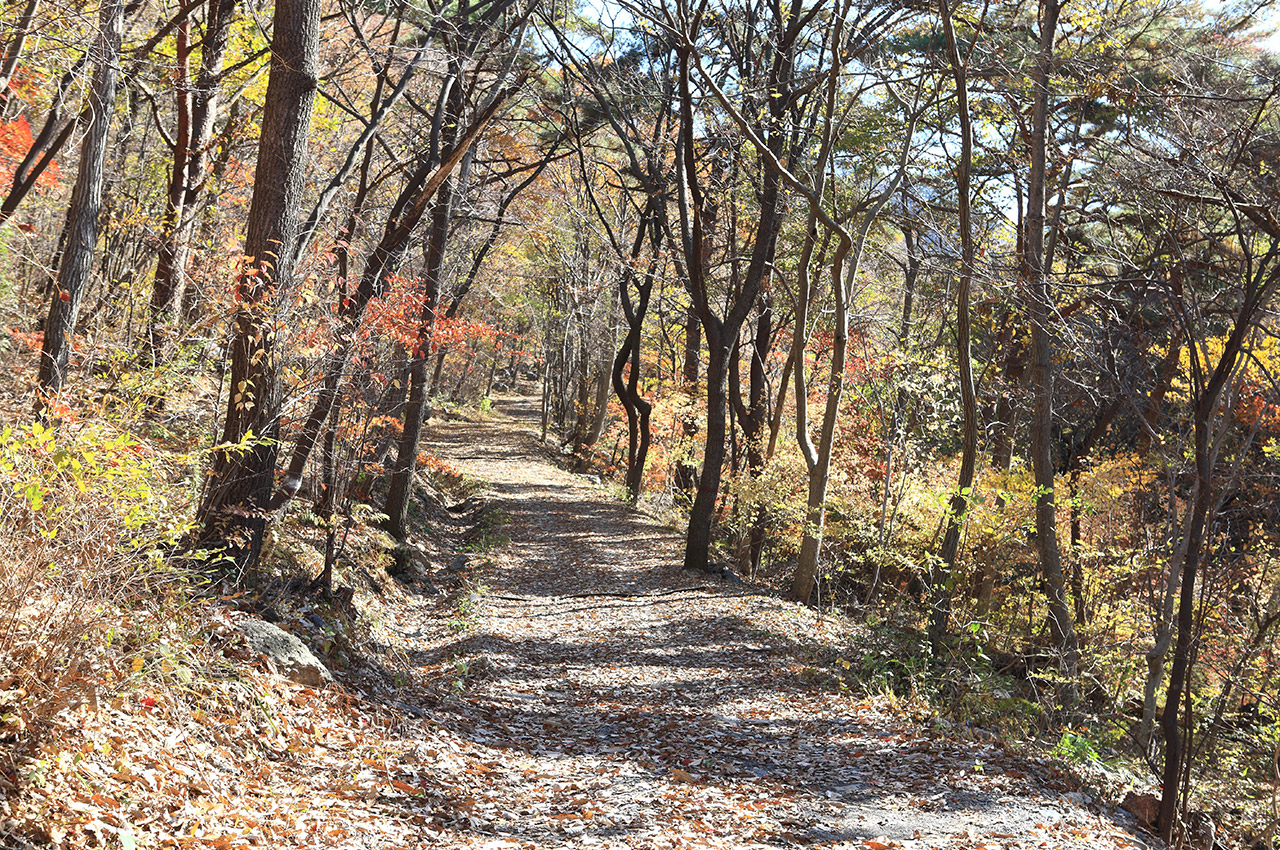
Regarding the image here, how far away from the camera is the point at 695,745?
21.1 ft

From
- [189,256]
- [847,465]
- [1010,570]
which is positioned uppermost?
[189,256]

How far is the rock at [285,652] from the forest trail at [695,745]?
1.04 metres

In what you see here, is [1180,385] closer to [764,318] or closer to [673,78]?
[764,318]

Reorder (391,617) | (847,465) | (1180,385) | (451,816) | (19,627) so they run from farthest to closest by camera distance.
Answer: (847,465) → (1180,385) → (391,617) → (451,816) → (19,627)

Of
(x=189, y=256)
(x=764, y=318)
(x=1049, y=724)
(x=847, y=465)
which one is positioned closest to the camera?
(x=1049, y=724)

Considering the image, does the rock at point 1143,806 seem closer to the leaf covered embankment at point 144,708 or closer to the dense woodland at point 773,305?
the dense woodland at point 773,305

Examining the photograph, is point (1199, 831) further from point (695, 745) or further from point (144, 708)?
point (144, 708)

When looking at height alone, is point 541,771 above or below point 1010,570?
below

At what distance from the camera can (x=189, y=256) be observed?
10.9 meters

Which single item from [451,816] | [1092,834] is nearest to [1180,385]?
[1092,834]

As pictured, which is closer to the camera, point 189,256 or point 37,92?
point 189,256

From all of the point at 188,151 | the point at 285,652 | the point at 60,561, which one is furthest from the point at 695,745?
the point at 188,151

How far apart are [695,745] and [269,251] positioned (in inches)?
196

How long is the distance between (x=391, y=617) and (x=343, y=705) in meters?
3.70
